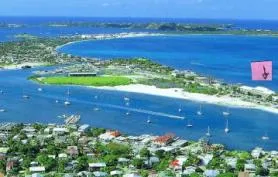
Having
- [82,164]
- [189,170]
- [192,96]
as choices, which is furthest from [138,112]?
[189,170]

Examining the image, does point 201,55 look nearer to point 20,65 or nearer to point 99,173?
point 20,65

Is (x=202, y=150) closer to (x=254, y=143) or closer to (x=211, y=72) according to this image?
(x=254, y=143)

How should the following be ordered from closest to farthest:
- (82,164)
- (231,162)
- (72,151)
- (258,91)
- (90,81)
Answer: (82,164) < (231,162) < (72,151) < (258,91) < (90,81)

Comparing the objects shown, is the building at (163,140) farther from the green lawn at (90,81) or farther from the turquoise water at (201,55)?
the turquoise water at (201,55)

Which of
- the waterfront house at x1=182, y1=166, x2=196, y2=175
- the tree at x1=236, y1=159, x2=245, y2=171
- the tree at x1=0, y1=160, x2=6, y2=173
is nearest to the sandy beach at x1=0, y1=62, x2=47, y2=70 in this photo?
the tree at x1=0, y1=160, x2=6, y2=173

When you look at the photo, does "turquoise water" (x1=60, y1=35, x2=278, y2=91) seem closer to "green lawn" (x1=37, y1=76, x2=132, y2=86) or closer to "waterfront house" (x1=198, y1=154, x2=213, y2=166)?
"green lawn" (x1=37, y1=76, x2=132, y2=86)

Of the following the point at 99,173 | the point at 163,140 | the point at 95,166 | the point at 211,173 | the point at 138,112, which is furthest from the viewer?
the point at 138,112

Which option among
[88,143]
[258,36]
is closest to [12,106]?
[88,143]
